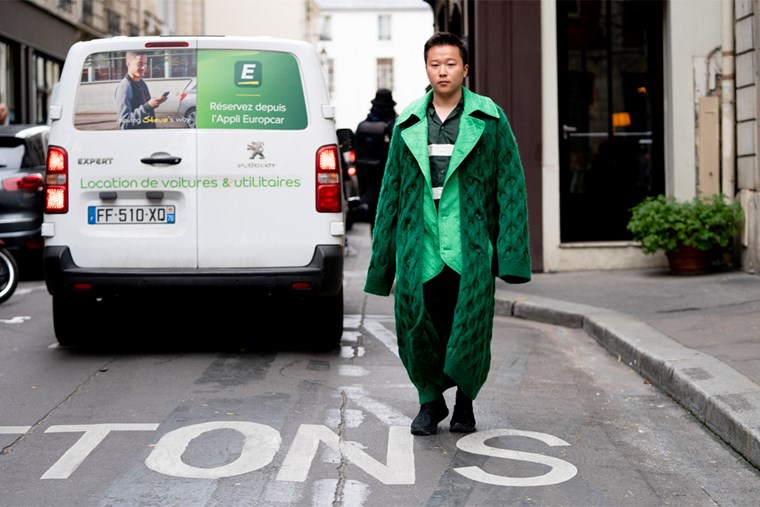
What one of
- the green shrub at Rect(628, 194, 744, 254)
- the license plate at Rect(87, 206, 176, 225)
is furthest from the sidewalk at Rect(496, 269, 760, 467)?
the license plate at Rect(87, 206, 176, 225)

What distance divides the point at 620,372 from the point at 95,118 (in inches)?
148

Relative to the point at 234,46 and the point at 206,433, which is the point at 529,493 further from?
the point at 234,46

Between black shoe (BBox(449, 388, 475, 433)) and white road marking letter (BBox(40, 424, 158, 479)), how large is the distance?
1.46m

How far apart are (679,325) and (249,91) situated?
3.54 m

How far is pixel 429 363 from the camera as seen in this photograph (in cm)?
550

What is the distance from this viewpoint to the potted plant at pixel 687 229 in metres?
11.4

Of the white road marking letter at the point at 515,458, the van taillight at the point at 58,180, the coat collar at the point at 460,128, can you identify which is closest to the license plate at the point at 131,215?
the van taillight at the point at 58,180

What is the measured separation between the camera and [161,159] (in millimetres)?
7527

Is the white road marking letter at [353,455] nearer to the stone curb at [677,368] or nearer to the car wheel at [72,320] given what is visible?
the stone curb at [677,368]

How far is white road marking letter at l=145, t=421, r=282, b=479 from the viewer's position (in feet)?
16.1

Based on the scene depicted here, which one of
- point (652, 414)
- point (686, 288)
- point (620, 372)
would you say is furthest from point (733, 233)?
point (652, 414)

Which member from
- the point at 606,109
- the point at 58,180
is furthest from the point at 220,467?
the point at 606,109

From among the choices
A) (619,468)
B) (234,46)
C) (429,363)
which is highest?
(234,46)

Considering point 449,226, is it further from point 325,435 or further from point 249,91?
point 249,91
